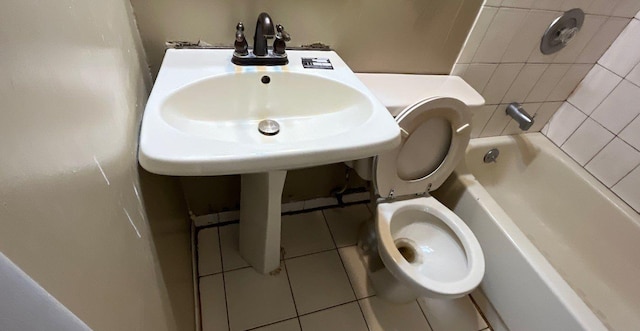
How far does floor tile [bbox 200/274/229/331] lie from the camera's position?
1.10 metres

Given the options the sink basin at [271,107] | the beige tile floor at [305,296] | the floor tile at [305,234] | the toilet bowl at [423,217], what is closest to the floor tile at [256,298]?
the beige tile floor at [305,296]

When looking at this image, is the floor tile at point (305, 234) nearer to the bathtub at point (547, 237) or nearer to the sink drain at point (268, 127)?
the bathtub at point (547, 237)

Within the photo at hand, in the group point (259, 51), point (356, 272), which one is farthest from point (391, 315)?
point (259, 51)

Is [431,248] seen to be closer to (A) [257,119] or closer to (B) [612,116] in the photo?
(A) [257,119]

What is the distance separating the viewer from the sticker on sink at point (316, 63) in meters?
0.89

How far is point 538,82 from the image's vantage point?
53.7 inches

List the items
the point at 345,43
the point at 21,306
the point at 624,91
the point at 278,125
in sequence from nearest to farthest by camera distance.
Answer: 1. the point at 21,306
2. the point at 278,125
3. the point at 345,43
4. the point at 624,91

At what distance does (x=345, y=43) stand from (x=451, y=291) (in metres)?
0.88

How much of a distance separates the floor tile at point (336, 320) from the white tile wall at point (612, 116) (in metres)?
1.35

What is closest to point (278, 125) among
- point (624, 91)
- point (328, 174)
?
point (328, 174)

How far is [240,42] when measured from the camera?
817 mm

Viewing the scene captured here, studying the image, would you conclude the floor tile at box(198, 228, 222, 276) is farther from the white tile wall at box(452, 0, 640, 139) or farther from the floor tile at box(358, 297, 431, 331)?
the white tile wall at box(452, 0, 640, 139)

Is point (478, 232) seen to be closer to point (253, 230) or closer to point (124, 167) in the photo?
point (253, 230)

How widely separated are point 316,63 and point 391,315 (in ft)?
3.38
